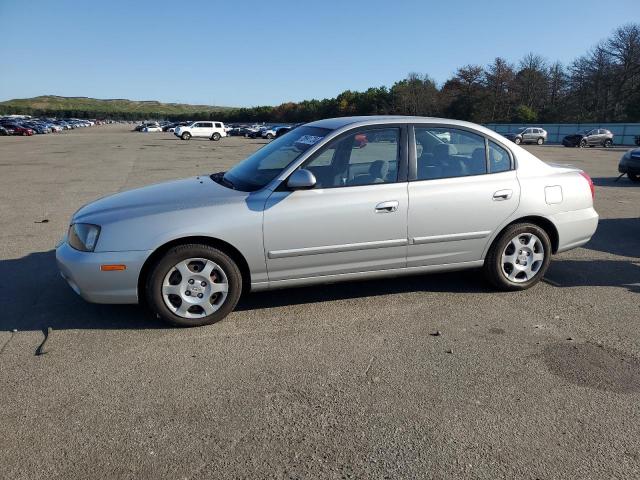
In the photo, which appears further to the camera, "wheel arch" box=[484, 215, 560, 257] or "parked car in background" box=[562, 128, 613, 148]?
"parked car in background" box=[562, 128, 613, 148]

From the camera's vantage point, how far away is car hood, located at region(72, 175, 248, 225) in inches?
158

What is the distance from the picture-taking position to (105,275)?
385cm

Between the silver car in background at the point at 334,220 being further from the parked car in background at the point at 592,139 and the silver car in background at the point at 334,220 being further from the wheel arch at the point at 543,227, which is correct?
the parked car in background at the point at 592,139

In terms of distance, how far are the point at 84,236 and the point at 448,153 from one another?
321 centimetres

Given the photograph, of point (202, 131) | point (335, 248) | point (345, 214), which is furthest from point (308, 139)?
point (202, 131)

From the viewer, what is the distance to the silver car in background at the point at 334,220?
3.93 m

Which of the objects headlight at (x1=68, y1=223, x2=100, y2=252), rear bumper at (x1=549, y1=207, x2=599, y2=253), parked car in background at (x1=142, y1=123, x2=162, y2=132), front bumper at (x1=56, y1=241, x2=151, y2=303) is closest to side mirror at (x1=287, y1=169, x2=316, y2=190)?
front bumper at (x1=56, y1=241, x2=151, y2=303)

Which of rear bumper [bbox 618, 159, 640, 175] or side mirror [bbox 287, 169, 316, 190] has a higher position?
side mirror [bbox 287, 169, 316, 190]

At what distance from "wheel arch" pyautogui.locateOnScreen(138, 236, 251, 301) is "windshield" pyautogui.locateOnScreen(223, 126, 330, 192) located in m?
0.54

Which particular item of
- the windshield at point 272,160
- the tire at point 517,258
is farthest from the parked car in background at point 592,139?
the windshield at point 272,160

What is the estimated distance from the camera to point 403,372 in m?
3.38

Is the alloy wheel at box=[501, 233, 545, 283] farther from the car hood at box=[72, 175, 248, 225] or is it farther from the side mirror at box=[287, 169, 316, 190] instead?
the car hood at box=[72, 175, 248, 225]

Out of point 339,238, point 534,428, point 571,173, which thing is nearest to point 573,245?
point 571,173

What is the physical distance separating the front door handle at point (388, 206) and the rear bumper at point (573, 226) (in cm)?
167
